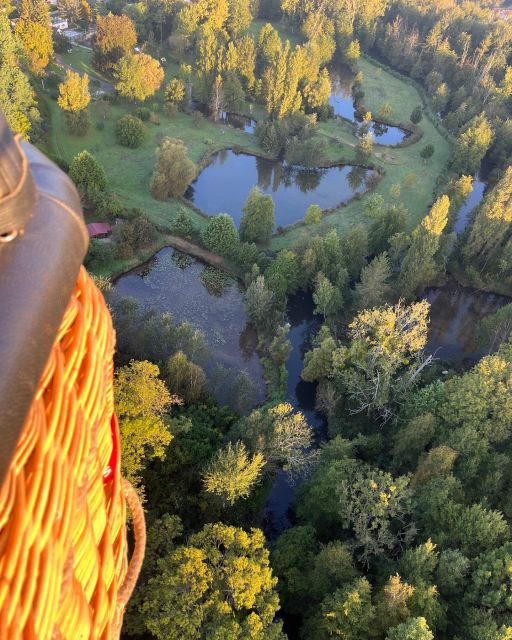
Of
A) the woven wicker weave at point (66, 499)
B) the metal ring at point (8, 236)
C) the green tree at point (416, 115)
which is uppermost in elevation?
the metal ring at point (8, 236)

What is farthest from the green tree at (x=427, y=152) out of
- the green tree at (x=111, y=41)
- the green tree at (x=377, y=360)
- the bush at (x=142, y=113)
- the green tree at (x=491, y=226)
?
the green tree at (x=111, y=41)

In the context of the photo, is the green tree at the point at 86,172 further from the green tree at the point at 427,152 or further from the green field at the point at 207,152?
the green tree at the point at 427,152

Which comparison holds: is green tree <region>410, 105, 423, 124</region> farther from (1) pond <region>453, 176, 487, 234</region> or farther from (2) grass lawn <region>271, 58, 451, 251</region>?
(1) pond <region>453, 176, 487, 234</region>

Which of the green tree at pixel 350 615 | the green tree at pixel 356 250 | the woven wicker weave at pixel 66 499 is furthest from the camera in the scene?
the green tree at pixel 356 250

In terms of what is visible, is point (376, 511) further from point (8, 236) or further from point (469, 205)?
point (469, 205)

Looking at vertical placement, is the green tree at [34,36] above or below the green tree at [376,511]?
above

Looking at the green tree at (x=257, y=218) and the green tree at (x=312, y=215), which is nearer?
the green tree at (x=257, y=218)

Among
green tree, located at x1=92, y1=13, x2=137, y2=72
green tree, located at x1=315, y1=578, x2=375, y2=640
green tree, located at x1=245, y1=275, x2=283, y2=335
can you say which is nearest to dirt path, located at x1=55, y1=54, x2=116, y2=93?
green tree, located at x1=92, y1=13, x2=137, y2=72

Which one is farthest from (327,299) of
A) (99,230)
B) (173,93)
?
(173,93)

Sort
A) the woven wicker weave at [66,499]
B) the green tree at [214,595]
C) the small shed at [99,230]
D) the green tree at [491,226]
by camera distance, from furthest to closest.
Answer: the small shed at [99,230] → the green tree at [491,226] → the green tree at [214,595] → the woven wicker weave at [66,499]
